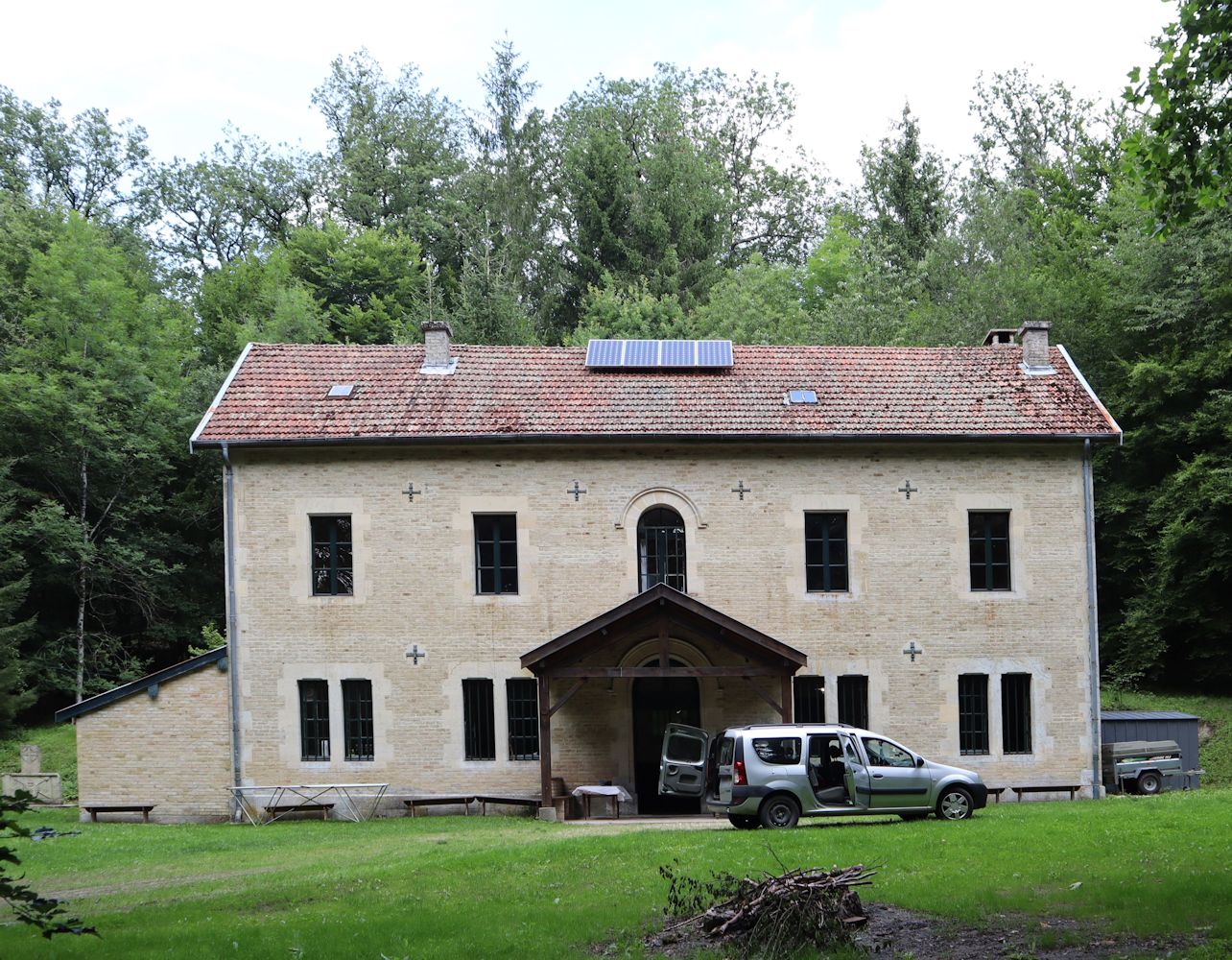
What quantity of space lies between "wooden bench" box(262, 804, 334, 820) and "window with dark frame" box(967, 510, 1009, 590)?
42.1 feet

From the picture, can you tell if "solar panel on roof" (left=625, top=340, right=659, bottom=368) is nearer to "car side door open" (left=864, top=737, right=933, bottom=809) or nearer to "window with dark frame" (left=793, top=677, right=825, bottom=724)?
"window with dark frame" (left=793, top=677, right=825, bottom=724)

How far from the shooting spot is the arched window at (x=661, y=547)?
78.6 feet

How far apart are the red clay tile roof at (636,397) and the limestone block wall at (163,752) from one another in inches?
194

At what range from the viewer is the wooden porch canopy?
21.5m

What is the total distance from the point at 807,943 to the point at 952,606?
48.0ft

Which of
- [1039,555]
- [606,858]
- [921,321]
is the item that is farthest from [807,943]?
[921,321]

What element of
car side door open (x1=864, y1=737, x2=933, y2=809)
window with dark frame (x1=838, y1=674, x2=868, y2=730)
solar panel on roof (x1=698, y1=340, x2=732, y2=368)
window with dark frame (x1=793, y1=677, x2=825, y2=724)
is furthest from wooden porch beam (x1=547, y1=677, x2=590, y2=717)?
solar panel on roof (x1=698, y1=340, x2=732, y2=368)

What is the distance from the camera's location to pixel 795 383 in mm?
25250

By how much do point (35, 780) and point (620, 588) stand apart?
14355mm

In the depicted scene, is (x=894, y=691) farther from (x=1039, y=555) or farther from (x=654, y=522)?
(x=654, y=522)

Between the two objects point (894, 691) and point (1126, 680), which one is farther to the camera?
point (1126, 680)

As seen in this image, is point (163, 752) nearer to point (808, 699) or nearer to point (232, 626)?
point (232, 626)

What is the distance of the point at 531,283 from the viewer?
2005 inches

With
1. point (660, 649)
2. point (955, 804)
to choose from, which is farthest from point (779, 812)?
point (660, 649)
